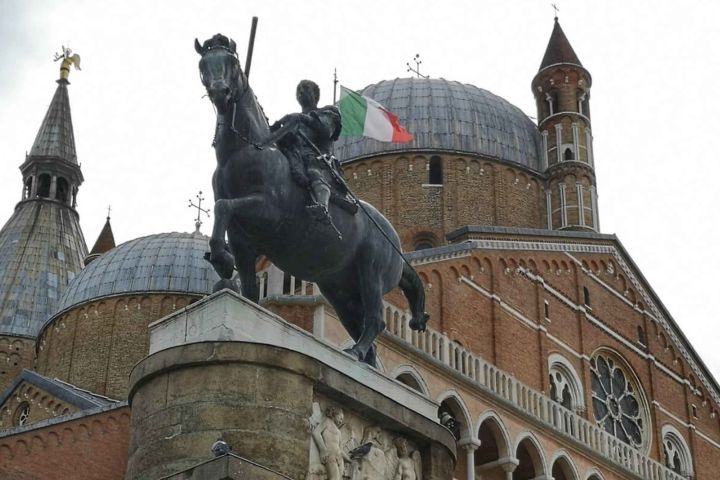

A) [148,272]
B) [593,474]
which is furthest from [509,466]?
[148,272]

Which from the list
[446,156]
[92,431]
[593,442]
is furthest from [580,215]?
[92,431]

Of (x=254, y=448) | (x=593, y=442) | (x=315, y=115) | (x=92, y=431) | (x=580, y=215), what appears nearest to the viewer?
(x=254, y=448)

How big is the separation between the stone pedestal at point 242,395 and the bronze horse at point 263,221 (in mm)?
419

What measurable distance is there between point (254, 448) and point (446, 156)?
30.5 m

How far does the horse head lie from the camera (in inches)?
412

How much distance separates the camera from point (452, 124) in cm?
4066

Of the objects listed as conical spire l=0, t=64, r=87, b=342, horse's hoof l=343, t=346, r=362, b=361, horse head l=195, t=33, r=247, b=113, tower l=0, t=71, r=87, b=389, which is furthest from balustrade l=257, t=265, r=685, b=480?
conical spire l=0, t=64, r=87, b=342

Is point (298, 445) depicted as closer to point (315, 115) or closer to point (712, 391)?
point (315, 115)

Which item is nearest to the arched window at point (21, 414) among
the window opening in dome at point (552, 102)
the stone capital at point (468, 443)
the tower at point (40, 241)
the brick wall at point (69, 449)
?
the brick wall at point (69, 449)

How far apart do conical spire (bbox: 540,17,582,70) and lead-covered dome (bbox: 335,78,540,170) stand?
89.1 inches

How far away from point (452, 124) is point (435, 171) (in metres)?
1.90

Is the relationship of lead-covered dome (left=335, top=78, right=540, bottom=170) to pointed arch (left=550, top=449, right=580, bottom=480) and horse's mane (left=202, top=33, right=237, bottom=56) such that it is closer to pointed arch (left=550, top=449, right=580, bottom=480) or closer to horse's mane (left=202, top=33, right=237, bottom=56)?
pointed arch (left=550, top=449, right=580, bottom=480)

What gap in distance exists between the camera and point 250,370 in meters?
10.1

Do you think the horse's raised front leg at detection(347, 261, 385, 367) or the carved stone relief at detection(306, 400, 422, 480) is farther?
the horse's raised front leg at detection(347, 261, 385, 367)
